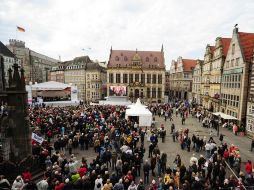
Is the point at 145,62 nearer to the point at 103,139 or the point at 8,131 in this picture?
the point at 103,139

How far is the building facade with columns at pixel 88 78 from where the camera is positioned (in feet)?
220

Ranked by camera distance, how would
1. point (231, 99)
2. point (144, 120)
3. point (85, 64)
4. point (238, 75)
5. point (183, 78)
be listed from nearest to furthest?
1. point (144, 120)
2. point (238, 75)
3. point (231, 99)
4. point (85, 64)
5. point (183, 78)

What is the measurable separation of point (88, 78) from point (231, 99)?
46.0m

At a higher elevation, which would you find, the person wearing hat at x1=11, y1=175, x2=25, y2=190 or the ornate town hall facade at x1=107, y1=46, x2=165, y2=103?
the ornate town hall facade at x1=107, y1=46, x2=165, y2=103

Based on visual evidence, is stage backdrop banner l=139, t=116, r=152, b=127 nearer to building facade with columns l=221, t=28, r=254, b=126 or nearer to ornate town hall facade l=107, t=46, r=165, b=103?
building facade with columns l=221, t=28, r=254, b=126

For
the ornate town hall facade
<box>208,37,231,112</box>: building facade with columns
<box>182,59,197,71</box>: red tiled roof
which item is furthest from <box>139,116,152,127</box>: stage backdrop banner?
<box>182,59,197,71</box>: red tiled roof

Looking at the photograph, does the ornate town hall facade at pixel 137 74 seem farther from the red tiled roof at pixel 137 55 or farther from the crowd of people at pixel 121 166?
the crowd of people at pixel 121 166

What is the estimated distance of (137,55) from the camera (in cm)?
6047

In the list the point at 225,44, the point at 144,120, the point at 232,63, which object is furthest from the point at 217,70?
the point at 144,120

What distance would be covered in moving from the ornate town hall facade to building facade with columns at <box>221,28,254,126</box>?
28.4 meters

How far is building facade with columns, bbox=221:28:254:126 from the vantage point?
27.0 metres

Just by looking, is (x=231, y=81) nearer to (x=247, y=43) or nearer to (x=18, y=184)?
(x=247, y=43)

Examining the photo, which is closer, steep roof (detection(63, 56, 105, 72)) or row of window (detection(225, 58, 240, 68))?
row of window (detection(225, 58, 240, 68))

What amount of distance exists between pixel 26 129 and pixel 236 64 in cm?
2769
